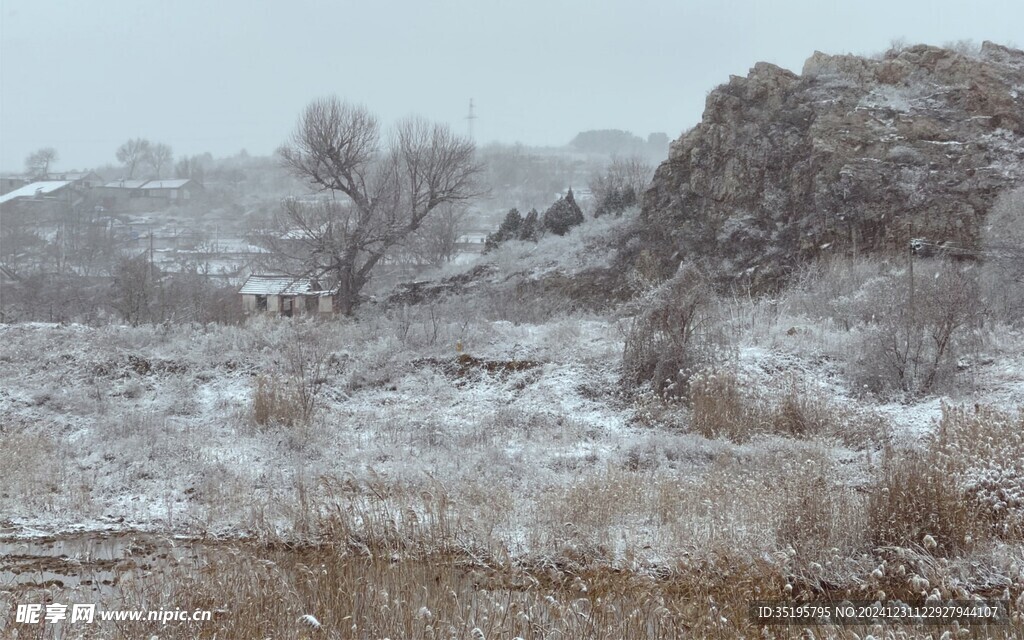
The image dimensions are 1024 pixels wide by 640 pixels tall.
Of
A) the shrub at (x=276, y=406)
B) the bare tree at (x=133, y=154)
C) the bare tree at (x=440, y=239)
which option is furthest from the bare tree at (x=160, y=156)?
the shrub at (x=276, y=406)

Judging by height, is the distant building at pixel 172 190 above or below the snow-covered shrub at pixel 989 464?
above

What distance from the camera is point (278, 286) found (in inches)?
942

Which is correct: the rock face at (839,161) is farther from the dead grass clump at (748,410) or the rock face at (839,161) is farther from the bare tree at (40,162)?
the bare tree at (40,162)

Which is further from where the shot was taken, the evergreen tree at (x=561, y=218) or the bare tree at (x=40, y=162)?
the bare tree at (x=40, y=162)

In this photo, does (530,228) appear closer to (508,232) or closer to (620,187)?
(508,232)

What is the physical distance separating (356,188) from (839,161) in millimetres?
12049

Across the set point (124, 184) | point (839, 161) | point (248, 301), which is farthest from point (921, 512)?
point (124, 184)

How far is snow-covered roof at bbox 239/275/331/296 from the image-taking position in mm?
21312

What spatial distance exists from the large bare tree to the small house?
57 centimetres

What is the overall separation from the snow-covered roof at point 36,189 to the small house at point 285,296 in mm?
42330

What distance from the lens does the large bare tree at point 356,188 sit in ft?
66.1

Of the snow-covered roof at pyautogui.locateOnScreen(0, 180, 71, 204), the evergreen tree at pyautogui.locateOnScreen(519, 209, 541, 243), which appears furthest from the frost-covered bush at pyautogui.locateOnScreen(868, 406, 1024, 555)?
the snow-covered roof at pyautogui.locateOnScreen(0, 180, 71, 204)

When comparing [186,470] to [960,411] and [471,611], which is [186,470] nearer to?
[471,611]

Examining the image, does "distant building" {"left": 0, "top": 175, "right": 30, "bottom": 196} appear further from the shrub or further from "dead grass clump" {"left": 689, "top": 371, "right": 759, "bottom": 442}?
"dead grass clump" {"left": 689, "top": 371, "right": 759, "bottom": 442}
